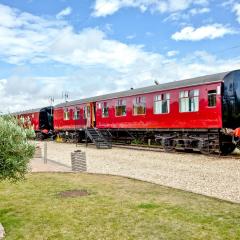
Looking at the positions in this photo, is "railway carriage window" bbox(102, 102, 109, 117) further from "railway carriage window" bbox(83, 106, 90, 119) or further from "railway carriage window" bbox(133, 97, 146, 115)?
"railway carriage window" bbox(133, 97, 146, 115)

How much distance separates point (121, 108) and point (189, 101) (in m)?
9.19

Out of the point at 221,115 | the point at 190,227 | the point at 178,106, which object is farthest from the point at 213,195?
the point at 178,106

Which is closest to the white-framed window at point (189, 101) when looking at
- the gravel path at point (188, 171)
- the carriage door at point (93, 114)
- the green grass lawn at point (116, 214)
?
the gravel path at point (188, 171)

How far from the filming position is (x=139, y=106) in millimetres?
30500

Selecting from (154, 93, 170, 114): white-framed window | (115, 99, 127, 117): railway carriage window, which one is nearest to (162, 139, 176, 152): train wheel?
(154, 93, 170, 114): white-framed window

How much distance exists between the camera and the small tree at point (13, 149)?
8672mm

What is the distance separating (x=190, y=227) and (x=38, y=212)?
3.50m

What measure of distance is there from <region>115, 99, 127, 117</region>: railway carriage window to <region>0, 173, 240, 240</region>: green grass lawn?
1988cm

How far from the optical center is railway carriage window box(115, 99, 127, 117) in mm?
32750

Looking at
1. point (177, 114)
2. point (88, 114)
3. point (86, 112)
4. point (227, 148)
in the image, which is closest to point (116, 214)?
point (227, 148)

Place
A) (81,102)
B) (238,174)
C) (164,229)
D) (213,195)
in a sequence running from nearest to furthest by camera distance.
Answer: (164,229) < (213,195) < (238,174) < (81,102)

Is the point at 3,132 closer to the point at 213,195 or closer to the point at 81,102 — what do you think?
the point at 213,195

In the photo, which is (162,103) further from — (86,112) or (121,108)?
(86,112)

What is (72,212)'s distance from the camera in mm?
9477
